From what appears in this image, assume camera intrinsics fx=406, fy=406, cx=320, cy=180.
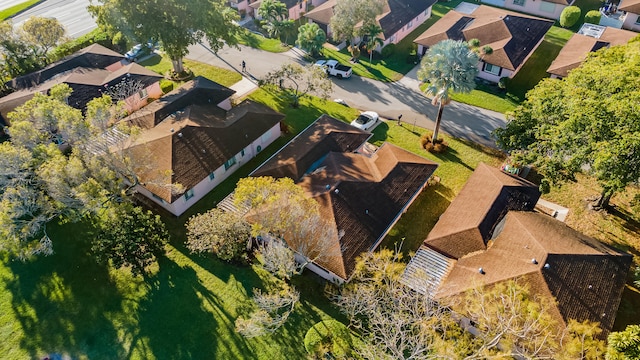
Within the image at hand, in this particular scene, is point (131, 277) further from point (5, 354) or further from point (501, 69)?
point (501, 69)

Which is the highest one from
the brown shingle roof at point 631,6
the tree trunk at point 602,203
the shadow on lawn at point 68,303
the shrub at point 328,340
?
the brown shingle roof at point 631,6

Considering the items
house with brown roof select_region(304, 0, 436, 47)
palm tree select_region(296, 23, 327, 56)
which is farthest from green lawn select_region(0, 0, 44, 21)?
palm tree select_region(296, 23, 327, 56)

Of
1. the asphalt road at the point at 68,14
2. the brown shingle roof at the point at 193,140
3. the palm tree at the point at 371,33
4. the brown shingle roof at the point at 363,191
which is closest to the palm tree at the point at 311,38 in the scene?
the palm tree at the point at 371,33

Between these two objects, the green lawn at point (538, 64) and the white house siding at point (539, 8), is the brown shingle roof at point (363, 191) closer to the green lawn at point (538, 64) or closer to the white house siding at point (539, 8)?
the green lawn at point (538, 64)

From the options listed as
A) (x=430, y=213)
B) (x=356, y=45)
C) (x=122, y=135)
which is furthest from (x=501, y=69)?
(x=122, y=135)

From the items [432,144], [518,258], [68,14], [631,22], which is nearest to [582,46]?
[631,22]

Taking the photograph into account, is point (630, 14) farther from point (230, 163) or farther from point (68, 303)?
point (68, 303)

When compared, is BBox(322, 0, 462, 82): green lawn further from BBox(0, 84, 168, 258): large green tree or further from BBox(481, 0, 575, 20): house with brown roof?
BBox(0, 84, 168, 258): large green tree
